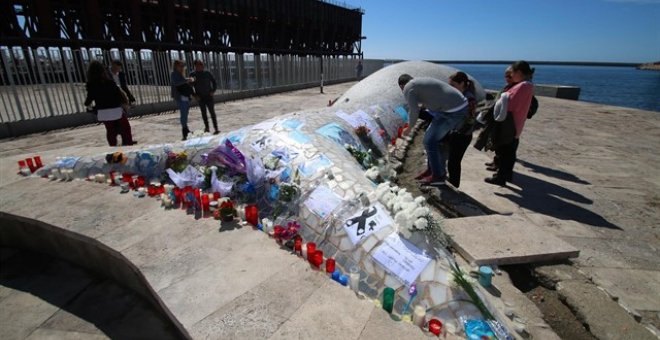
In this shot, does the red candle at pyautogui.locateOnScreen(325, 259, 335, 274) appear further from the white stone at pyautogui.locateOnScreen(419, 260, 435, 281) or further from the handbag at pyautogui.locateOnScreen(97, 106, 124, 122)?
the handbag at pyautogui.locateOnScreen(97, 106, 124, 122)

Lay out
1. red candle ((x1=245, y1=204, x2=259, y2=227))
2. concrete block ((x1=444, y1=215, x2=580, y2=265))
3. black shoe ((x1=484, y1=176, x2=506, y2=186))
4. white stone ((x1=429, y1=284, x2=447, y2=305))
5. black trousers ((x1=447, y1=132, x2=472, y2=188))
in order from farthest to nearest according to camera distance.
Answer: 1. black shoe ((x1=484, y1=176, x2=506, y2=186))
2. black trousers ((x1=447, y1=132, x2=472, y2=188))
3. red candle ((x1=245, y1=204, x2=259, y2=227))
4. concrete block ((x1=444, y1=215, x2=580, y2=265))
5. white stone ((x1=429, y1=284, x2=447, y2=305))

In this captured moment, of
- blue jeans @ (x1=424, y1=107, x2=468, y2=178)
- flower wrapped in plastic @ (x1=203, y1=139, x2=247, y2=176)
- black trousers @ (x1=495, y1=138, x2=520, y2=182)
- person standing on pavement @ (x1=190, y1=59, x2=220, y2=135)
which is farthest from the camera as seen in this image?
person standing on pavement @ (x1=190, y1=59, x2=220, y2=135)

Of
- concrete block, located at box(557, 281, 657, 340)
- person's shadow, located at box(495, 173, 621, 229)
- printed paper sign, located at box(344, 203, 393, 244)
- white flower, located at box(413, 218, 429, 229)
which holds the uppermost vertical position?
white flower, located at box(413, 218, 429, 229)

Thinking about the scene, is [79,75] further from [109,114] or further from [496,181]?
[496,181]

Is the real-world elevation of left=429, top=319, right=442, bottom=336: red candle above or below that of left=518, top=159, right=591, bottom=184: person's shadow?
above

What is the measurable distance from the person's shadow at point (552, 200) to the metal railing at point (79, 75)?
12097 mm

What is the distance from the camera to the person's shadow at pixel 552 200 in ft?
15.0

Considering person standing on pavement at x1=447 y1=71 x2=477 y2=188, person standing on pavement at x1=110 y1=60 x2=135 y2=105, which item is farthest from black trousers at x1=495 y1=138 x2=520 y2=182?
person standing on pavement at x1=110 y1=60 x2=135 y2=105

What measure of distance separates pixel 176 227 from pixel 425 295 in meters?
2.61

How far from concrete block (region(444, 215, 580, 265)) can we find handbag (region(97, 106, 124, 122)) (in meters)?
5.95

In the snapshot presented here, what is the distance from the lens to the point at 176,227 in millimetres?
3633

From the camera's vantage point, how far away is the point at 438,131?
4953 mm

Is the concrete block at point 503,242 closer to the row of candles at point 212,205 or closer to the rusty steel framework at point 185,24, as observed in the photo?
the row of candles at point 212,205

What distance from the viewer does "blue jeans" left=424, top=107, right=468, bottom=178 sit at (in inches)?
190
